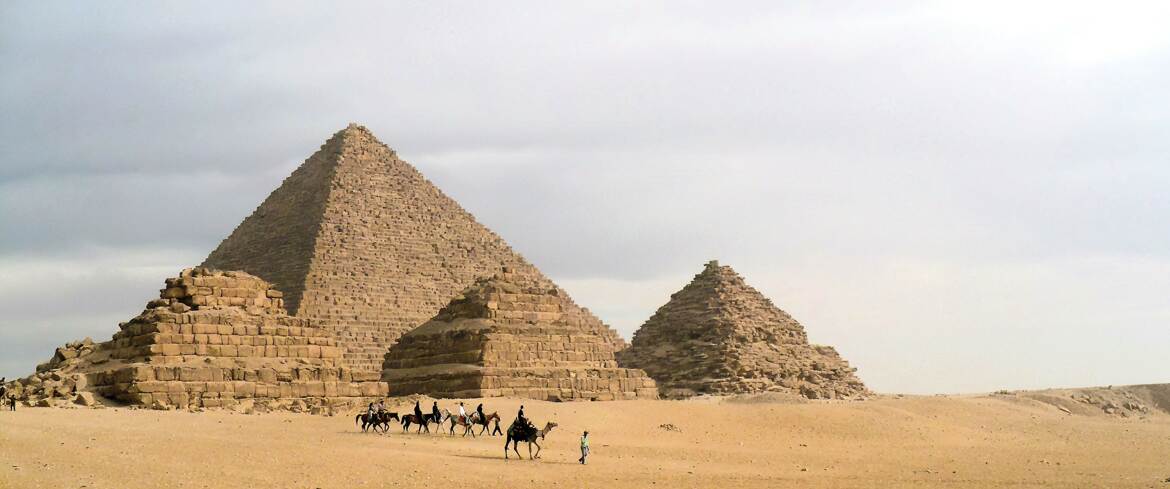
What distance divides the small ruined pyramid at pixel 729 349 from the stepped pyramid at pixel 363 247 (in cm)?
695

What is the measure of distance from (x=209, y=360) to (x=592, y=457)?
7.05 metres

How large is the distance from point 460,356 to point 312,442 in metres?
9.97

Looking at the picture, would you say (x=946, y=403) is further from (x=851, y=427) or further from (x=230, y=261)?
(x=230, y=261)

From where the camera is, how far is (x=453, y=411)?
83.3 ft

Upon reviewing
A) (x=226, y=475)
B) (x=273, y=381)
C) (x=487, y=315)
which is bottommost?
(x=226, y=475)

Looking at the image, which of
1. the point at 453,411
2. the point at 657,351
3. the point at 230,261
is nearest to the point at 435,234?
the point at 230,261

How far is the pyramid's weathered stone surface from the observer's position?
92.5 ft

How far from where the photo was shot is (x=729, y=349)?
42.6m

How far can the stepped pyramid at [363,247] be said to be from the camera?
54438 mm

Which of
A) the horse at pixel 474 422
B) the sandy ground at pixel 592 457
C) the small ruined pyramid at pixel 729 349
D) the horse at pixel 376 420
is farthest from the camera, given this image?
the small ruined pyramid at pixel 729 349

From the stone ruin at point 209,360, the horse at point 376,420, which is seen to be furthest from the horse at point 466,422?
the stone ruin at point 209,360

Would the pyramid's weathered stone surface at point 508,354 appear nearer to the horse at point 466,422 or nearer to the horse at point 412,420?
the horse at point 466,422

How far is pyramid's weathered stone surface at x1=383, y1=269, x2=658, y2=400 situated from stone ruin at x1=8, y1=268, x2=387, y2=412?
337cm

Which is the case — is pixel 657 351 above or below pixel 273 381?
above
